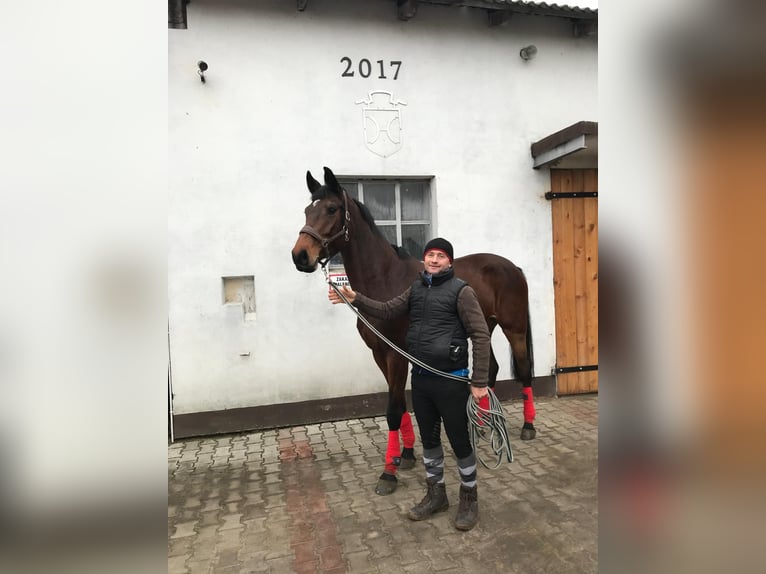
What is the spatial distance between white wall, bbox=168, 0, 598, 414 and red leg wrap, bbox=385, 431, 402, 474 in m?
1.50

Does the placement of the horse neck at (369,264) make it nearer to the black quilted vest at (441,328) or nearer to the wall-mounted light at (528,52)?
the black quilted vest at (441,328)

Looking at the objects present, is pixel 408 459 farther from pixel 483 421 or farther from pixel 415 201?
pixel 415 201

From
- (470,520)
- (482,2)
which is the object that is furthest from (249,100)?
(470,520)

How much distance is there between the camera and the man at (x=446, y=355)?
254 cm

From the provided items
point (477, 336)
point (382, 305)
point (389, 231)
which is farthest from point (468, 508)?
point (389, 231)

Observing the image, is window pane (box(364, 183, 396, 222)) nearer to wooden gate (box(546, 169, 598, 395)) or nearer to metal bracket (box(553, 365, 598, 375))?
wooden gate (box(546, 169, 598, 395))

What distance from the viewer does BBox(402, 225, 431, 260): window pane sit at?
498 centimetres

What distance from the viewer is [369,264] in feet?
10.8

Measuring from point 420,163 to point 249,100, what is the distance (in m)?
1.89

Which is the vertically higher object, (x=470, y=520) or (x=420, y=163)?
(x=420, y=163)

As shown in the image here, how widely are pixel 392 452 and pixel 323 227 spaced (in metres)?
1.73
